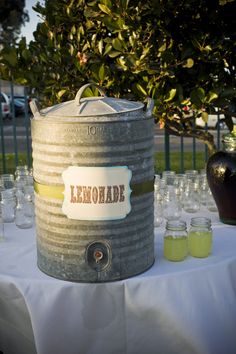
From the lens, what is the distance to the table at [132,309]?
139 centimetres

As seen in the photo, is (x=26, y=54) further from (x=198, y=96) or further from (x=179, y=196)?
(x=179, y=196)

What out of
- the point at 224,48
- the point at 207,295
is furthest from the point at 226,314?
the point at 224,48

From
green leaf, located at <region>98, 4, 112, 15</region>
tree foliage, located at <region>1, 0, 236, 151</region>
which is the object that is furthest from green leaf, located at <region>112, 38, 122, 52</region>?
green leaf, located at <region>98, 4, 112, 15</region>

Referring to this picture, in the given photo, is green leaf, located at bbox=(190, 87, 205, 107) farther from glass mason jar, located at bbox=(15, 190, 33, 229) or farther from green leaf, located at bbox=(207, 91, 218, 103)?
glass mason jar, located at bbox=(15, 190, 33, 229)

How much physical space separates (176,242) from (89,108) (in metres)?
0.51

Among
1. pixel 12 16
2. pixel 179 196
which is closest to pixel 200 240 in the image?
pixel 179 196

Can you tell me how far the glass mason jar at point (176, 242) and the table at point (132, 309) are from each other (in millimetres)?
25

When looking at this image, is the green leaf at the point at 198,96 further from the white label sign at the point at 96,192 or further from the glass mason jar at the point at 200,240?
the white label sign at the point at 96,192

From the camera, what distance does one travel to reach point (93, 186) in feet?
4.28

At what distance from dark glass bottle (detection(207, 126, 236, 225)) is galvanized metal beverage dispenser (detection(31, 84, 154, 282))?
1.53 feet

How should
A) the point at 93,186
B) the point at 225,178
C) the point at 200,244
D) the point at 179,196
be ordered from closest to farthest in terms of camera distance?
the point at 93,186, the point at 200,244, the point at 225,178, the point at 179,196

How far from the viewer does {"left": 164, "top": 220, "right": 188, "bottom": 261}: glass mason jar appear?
1512 mm

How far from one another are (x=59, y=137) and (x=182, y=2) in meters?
1.21

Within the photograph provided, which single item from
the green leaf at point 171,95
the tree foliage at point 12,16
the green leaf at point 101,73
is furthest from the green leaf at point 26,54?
the tree foliage at point 12,16
